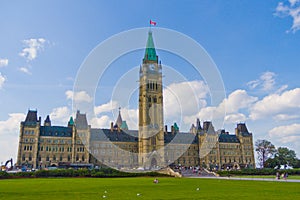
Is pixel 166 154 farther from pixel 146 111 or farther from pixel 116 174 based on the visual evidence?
pixel 116 174

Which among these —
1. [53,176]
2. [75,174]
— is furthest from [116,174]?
[53,176]

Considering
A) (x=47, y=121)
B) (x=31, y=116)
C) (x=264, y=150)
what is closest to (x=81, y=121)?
(x=47, y=121)

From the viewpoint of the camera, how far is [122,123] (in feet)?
477

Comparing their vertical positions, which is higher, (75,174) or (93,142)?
(93,142)

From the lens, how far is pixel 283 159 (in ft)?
340

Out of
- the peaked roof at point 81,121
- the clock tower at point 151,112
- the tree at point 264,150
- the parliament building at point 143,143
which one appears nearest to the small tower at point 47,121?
the parliament building at point 143,143

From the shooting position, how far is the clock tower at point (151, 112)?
113m

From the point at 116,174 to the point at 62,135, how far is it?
202ft

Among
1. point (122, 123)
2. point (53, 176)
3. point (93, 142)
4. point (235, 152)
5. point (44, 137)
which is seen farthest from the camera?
point (122, 123)

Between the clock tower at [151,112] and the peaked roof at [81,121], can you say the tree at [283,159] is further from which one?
the peaked roof at [81,121]

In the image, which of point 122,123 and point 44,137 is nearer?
point 44,137

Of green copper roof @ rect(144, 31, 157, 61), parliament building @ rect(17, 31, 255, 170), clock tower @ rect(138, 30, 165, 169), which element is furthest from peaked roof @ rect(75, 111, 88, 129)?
green copper roof @ rect(144, 31, 157, 61)

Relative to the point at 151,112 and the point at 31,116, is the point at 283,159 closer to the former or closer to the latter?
the point at 151,112

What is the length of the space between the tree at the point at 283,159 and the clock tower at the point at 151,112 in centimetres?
4141
